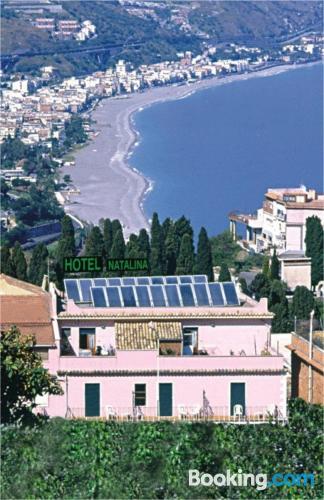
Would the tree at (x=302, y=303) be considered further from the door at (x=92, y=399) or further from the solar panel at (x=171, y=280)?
the door at (x=92, y=399)

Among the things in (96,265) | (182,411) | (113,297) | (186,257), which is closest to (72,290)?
(113,297)

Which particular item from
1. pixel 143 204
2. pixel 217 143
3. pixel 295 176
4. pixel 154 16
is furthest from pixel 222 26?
pixel 143 204

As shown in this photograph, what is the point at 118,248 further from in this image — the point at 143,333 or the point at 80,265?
the point at 143,333

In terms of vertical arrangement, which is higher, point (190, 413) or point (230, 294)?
point (230, 294)

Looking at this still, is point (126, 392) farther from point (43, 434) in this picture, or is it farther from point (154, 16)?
point (154, 16)

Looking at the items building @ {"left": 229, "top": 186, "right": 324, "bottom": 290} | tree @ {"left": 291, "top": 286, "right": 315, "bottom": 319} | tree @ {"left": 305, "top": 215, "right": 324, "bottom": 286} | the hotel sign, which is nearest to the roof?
the hotel sign

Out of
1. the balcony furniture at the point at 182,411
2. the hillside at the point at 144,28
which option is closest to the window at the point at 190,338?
the balcony furniture at the point at 182,411
